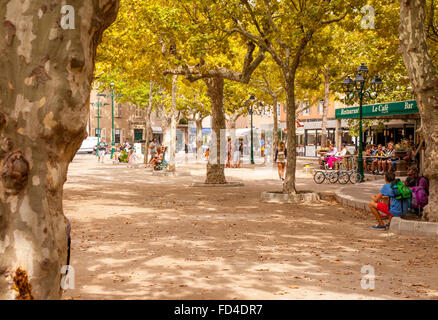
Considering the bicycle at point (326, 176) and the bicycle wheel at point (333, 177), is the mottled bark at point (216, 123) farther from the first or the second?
the bicycle wheel at point (333, 177)

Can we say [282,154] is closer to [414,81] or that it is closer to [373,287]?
[414,81]

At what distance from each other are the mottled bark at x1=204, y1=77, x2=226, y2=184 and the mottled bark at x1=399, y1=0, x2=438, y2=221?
10796 millimetres

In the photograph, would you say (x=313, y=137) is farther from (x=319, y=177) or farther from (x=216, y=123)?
(x=216, y=123)

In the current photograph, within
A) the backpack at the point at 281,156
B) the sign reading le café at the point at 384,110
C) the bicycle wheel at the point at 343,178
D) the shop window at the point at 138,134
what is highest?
the shop window at the point at 138,134

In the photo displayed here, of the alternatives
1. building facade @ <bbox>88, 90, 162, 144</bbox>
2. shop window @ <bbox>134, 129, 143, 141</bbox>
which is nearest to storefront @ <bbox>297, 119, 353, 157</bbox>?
building facade @ <bbox>88, 90, 162, 144</bbox>

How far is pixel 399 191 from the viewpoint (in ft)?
34.3

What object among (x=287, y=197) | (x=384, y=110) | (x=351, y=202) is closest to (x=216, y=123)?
(x=287, y=197)

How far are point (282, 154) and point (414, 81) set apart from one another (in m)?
12.5

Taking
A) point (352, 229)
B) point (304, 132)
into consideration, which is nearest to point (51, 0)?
point (352, 229)

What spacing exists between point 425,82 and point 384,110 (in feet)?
43.0

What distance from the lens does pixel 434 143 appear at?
10219 mm

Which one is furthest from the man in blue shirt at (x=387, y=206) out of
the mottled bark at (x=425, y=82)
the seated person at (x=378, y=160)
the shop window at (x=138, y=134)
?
the shop window at (x=138, y=134)

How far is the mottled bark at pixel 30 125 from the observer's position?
332 centimetres

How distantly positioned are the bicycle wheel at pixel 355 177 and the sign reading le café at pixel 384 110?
2.84 metres
